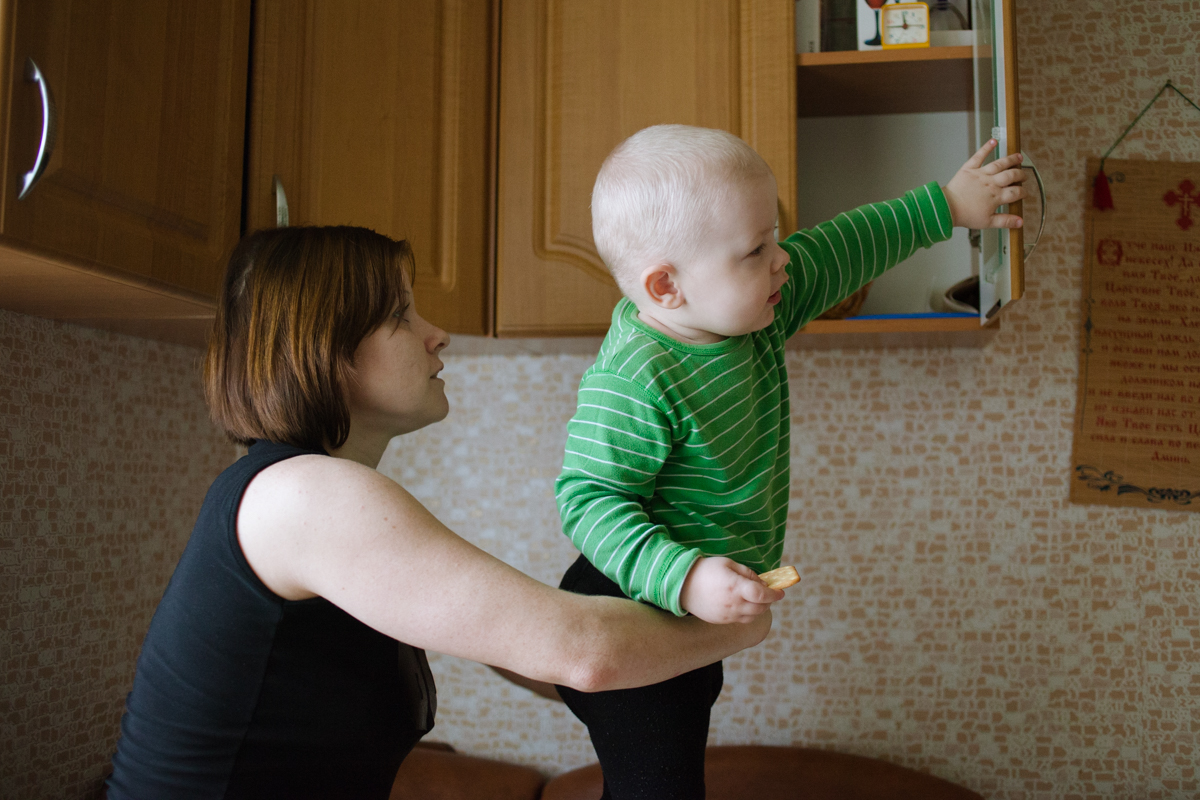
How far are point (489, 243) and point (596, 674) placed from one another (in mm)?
784

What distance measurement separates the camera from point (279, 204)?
44.6 inches

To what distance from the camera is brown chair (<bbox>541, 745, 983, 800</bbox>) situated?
135 centimetres

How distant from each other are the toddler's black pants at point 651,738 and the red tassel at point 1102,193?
43.2 inches

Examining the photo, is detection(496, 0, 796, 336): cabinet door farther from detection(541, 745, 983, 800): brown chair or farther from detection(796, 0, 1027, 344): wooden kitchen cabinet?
detection(541, 745, 983, 800): brown chair

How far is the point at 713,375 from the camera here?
0.87 metres

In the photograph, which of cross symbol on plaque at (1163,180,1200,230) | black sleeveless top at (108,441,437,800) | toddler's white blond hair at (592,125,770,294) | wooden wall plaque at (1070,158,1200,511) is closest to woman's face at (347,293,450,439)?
black sleeveless top at (108,441,437,800)

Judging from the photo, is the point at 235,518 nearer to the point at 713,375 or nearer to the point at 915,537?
Result: the point at 713,375

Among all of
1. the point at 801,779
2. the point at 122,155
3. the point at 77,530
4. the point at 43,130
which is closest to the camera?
the point at 43,130

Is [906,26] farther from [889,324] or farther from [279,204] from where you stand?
[279,204]

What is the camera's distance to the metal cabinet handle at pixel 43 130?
0.77 meters

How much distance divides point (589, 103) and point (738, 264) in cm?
55

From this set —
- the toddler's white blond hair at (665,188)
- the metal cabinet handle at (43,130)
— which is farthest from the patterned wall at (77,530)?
the toddler's white blond hair at (665,188)

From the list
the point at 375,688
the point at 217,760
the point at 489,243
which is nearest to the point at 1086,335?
the point at 489,243

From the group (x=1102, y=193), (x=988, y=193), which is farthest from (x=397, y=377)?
(x=1102, y=193)
